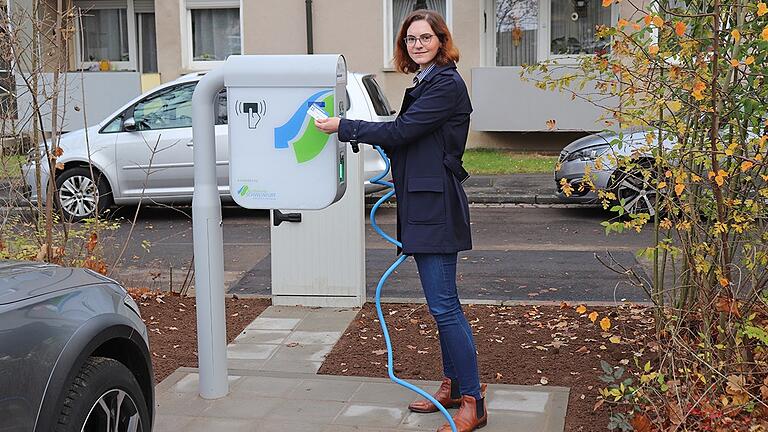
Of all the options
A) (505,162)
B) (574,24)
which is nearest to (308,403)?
(505,162)

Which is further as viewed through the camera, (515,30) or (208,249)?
(515,30)

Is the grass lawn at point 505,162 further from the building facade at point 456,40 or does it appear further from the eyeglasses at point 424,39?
the eyeglasses at point 424,39

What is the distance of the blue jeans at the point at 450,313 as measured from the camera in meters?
4.61

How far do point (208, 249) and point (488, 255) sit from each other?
5.07 metres

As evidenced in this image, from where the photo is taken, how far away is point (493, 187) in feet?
47.0

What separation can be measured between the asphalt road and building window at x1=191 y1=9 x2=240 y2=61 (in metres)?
6.94

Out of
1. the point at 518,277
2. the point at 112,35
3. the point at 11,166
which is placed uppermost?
the point at 112,35

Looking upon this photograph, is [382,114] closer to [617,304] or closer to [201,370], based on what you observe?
[617,304]

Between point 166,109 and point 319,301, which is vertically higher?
point 166,109

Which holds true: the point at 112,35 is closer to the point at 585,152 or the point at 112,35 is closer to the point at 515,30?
the point at 515,30

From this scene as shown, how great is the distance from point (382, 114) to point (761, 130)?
797cm

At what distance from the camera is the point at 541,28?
18.6m

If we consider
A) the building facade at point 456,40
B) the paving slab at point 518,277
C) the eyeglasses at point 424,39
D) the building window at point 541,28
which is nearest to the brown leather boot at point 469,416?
the eyeglasses at point 424,39

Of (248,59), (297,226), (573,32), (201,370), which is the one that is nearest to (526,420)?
(201,370)
